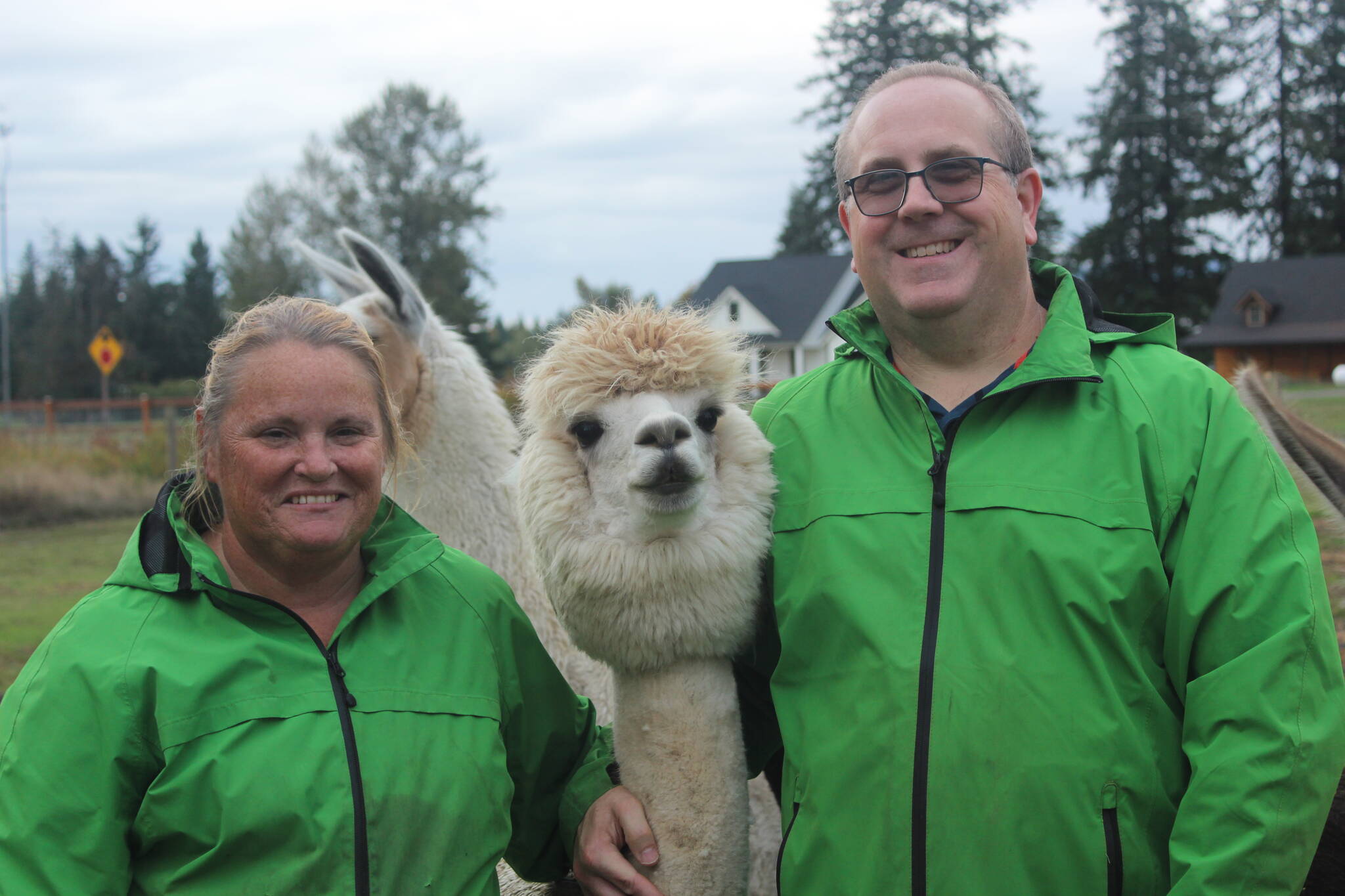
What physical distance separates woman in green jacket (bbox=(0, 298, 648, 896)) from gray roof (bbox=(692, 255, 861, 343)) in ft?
84.8

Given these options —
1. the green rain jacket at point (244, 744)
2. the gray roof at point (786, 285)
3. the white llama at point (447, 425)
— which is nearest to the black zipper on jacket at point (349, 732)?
the green rain jacket at point (244, 744)

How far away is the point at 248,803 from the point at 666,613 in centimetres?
68

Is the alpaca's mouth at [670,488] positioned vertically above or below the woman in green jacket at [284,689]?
above

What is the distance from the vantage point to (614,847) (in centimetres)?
177

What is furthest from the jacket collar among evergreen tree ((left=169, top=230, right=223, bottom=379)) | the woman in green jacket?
evergreen tree ((left=169, top=230, right=223, bottom=379))

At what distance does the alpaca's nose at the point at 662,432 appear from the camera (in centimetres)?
163

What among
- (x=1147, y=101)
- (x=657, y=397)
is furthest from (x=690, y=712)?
(x=1147, y=101)

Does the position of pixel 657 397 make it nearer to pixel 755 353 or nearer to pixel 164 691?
pixel 755 353

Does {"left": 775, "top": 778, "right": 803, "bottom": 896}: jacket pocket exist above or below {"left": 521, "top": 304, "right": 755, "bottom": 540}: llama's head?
below

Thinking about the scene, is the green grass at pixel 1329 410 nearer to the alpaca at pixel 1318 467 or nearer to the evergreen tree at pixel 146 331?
the alpaca at pixel 1318 467

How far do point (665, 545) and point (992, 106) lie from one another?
963 mm

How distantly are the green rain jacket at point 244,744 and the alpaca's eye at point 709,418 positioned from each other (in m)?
0.53

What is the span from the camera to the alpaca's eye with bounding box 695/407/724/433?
179 centimetres

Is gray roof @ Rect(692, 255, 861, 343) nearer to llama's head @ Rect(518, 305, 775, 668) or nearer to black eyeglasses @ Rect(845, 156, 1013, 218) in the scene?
black eyeglasses @ Rect(845, 156, 1013, 218)
